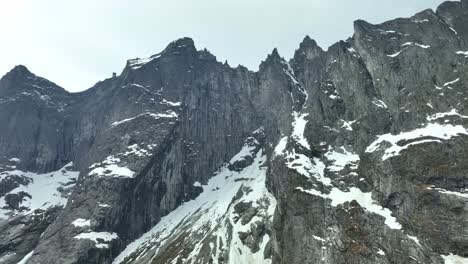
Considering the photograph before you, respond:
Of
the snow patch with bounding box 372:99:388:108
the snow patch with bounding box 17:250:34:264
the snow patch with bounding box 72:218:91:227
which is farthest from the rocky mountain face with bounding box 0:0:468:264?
the snow patch with bounding box 72:218:91:227

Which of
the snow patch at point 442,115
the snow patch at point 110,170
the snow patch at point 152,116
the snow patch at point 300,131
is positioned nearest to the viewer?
the snow patch at point 442,115

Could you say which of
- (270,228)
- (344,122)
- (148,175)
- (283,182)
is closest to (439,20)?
(344,122)

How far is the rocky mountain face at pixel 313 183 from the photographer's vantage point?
103 meters

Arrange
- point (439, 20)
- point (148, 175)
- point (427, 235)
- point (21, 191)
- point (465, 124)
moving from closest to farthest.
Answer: point (427, 235) → point (465, 124) → point (439, 20) → point (148, 175) → point (21, 191)

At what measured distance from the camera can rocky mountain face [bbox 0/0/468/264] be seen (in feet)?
337

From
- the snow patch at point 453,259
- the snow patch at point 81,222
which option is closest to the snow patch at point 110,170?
the snow patch at point 81,222

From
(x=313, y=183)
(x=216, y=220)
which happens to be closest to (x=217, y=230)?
(x=216, y=220)

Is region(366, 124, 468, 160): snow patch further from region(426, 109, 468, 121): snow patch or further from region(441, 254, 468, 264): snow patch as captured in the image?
region(441, 254, 468, 264): snow patch

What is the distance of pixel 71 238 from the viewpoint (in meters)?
149

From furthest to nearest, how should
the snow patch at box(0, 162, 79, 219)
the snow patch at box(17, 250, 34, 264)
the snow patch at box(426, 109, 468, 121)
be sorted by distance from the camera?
1. the snow patch at box(0, 162, 79, 219)
2. the snow patch at box(17, 250, 34, 264)
3. the snow patch at box(426, 109, 468, 121)

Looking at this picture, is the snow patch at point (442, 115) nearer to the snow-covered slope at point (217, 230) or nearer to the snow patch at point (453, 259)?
the snow patch at point (453, 259)

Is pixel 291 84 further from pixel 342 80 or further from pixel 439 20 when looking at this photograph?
pixel 439 20

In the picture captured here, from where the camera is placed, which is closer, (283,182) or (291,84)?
(283,182)

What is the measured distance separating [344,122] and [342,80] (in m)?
17.8
